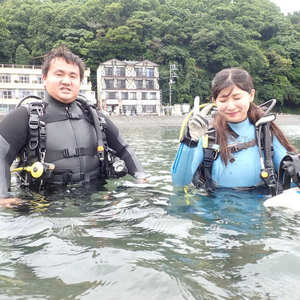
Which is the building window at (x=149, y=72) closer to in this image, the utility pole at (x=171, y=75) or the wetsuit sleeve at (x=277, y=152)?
the utility pole at (x=171, y=75)

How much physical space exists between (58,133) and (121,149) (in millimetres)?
1012

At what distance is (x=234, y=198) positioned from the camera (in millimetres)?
3809

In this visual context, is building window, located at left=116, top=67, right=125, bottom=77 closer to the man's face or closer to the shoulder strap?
the man's face


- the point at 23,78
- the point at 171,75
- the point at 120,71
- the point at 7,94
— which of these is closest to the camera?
the point at 7,94

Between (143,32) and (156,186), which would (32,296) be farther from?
(143,32)

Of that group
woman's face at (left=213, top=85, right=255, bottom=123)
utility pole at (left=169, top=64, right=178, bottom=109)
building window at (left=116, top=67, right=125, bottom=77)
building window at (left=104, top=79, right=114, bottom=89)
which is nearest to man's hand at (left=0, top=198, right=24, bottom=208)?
woman's face at (left=213, top=85, right=255, bottom=123)

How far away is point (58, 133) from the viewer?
4031 millimetres

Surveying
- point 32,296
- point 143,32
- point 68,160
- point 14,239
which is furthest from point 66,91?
point 143,32

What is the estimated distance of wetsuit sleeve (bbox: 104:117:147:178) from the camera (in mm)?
4590

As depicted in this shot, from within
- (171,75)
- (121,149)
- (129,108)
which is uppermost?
(171,75)

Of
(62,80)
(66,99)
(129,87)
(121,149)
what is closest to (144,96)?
(129,87)

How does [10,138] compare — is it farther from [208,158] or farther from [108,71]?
[108,71]

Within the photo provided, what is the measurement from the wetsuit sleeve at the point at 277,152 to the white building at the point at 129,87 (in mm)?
44285

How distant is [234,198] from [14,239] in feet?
8.03
